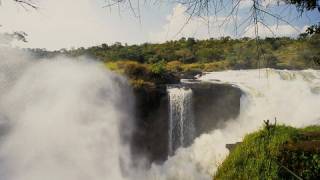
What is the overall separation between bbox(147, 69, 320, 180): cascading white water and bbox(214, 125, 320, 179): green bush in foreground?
11.8 meters

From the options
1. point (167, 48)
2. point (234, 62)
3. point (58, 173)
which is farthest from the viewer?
point (167, 48)

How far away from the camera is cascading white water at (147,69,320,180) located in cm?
2469

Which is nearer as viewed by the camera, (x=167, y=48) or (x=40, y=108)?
(x=40, y=108)

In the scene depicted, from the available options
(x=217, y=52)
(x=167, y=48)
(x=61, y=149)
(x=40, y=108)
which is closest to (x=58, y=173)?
(x=61, y=149)

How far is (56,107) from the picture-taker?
81.5 feet

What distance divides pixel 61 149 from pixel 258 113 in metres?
12.0

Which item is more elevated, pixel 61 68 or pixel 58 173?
pixel 61 68

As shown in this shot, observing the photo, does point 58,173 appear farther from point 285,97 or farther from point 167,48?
point 167,48

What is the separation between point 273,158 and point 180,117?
59.0 ft

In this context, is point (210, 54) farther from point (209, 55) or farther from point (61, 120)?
point (61, 120)

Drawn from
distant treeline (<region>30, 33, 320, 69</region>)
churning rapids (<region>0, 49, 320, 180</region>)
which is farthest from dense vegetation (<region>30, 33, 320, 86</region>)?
churning rapids (<region>0, 49, 320, 180</region>)

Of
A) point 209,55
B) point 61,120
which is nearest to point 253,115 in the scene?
point 61,120

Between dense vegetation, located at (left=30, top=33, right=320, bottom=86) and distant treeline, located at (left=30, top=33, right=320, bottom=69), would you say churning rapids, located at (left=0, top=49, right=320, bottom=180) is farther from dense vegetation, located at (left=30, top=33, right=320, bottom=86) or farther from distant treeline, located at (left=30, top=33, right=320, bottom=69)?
distant treeline, located at (left=30, top=33, right=320, bottom=69)

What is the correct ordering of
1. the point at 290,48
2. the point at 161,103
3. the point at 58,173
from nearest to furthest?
the point at 58,173 < the point at 161,103 < the point at 290,48
